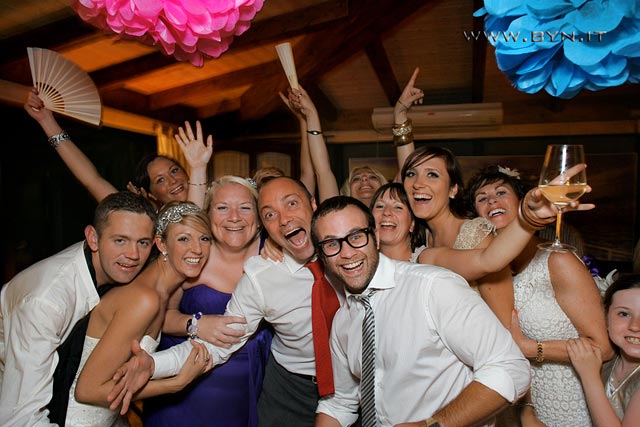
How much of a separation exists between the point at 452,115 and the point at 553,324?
4898 mm

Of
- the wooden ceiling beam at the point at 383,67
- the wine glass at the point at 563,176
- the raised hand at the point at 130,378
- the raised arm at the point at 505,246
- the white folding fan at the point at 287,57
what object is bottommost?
the raised hand at the point at 130,378

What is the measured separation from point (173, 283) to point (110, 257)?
12.7 inches

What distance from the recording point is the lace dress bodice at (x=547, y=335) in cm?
178

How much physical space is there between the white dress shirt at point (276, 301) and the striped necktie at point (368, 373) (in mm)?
389

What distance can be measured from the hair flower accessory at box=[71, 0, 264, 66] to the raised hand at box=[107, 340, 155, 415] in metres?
1.07

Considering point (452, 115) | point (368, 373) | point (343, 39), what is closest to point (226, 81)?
point (343, 39)

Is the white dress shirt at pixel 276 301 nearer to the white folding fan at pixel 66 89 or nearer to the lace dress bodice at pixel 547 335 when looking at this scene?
the lace dress bodice at pixel 547 335

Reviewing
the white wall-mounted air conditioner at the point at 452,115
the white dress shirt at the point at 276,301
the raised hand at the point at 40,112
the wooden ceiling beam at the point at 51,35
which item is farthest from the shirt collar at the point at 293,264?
the white wall-mounted air conditioner at the point at 452,115

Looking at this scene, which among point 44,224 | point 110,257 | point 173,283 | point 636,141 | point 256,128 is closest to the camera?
point 110,257

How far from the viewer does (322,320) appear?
6.39ft

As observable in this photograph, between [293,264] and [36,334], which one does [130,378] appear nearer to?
[36,334]

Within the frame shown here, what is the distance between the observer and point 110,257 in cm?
185

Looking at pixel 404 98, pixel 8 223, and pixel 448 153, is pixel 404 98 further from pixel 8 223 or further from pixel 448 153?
pixel 8 223

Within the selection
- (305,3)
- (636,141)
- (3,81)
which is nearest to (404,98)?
(305,3)
